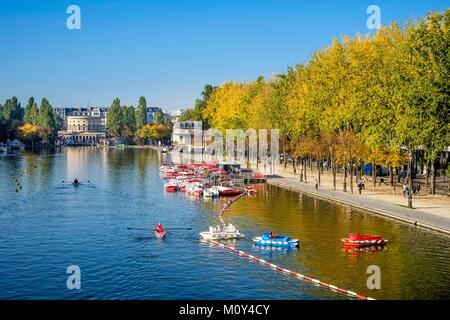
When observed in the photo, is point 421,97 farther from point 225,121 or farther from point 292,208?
point 225,121

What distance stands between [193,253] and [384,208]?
30.4m

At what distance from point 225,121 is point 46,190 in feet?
239

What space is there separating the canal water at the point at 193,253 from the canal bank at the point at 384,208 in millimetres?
1513

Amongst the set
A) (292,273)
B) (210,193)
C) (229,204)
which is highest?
(210,193)

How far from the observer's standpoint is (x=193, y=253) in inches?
2110

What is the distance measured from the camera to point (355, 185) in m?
99.8

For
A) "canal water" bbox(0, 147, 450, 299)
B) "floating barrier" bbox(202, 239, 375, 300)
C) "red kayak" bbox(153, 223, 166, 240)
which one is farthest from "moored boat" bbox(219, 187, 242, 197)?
"floating barrier" bbox(202, 239, 375, 300)

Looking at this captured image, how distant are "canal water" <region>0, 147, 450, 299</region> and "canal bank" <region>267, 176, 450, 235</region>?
151cm

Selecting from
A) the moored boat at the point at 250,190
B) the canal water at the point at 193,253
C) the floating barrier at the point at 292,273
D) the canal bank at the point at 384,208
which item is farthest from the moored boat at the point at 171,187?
the floating barrier at the point at 292,273

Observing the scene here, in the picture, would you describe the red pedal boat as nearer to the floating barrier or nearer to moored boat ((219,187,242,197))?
the floating barrier

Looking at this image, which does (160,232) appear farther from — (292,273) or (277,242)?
(292,273)

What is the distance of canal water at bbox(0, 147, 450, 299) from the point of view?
42719 millimetres

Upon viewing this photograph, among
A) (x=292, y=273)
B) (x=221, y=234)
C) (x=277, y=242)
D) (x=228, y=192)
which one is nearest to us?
(x=292, y=273)

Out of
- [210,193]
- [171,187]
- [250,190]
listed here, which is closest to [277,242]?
[210,193]
